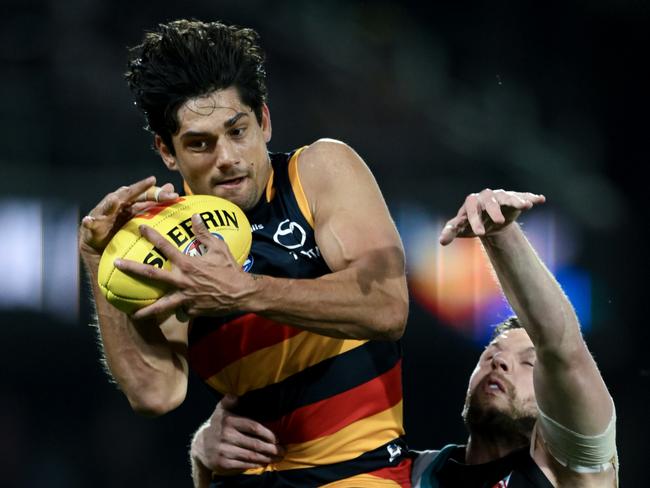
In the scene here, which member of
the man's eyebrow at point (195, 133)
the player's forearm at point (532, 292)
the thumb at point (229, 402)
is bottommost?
the thumb at point (229, 402)

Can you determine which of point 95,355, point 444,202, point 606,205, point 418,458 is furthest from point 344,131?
point 418,458

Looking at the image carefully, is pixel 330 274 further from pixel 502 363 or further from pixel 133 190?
pixel 502 363

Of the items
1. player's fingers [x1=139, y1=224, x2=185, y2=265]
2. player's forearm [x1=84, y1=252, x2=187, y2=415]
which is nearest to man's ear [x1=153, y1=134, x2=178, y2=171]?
player's forearm [x1=84, y1=252, x2=187, y2=415]

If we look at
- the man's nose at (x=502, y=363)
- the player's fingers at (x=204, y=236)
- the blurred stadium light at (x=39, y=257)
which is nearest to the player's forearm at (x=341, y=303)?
the player's fingers at (x=204, y=236)

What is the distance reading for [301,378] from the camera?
2.34m

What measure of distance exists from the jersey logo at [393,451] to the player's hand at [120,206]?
811 millimetres

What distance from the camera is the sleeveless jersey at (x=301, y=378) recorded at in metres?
2.30

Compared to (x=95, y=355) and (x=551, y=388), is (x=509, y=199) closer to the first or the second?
(x=551, y=388)

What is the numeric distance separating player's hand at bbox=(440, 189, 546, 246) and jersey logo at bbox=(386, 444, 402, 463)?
1.99 feet

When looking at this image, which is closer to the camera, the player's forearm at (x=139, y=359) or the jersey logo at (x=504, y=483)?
the player's forearm at (x=139, y=359)

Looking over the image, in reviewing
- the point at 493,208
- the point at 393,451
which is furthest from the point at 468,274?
the point at 493,208

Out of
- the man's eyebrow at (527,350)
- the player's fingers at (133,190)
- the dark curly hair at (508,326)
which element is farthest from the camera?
the dark curly hair at (508,326)

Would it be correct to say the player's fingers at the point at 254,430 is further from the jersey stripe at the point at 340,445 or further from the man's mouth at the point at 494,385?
the man's mouth at the point at 494,385

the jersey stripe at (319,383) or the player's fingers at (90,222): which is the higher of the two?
the player's fingers at (90,222)
